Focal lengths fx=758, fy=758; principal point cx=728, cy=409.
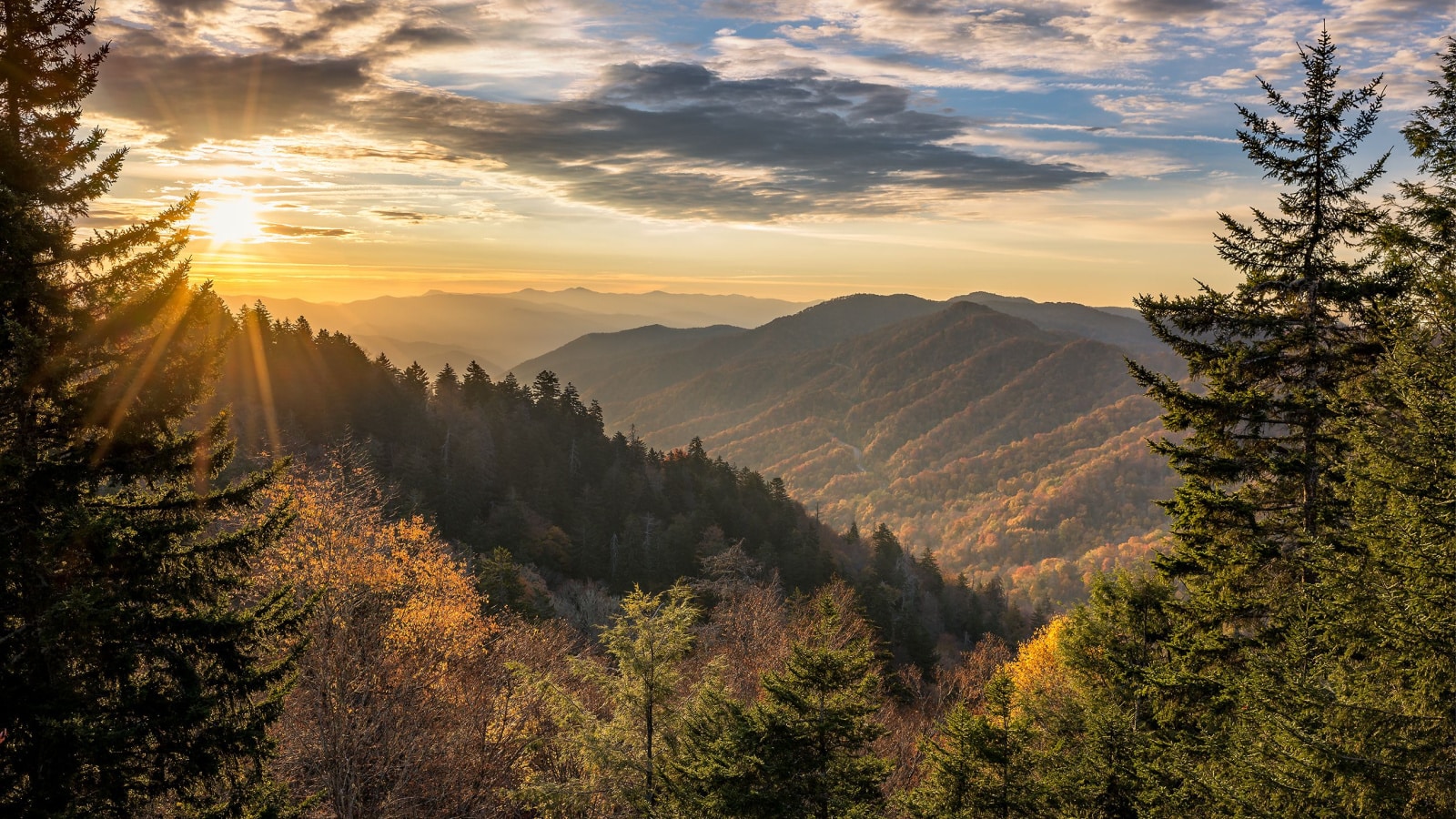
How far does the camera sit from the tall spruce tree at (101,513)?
7246mm

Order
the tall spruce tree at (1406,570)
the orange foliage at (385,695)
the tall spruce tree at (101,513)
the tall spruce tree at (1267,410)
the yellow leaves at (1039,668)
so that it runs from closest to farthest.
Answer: the tall spruce tree at (101,513)
the tall spruce tree at (1406,570)
the tall spruce tree at (1267,410)
the orange foliage at (385,695)
the yellow leaves at (1039,668)

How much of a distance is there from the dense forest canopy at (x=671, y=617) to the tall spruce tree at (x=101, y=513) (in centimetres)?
3

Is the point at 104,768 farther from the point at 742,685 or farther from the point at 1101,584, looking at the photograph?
the point at 742,685

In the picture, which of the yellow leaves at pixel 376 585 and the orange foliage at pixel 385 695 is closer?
the orange foliage at pixel 385 695

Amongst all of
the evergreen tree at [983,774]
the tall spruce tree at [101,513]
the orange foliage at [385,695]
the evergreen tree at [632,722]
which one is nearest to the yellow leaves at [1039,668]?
the evergreen tree at [983,774]

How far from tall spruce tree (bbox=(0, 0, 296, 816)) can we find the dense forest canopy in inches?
1.3

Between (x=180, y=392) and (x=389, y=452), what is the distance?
6639cm

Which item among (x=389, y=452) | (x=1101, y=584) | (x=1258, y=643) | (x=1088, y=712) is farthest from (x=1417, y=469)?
(x=389, y=452)

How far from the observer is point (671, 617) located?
14.6 metres

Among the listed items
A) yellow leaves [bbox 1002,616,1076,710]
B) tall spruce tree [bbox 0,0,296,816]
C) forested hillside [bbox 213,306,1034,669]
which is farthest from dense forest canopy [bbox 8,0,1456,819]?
forested hillside [bbox 213,306,1034,669]

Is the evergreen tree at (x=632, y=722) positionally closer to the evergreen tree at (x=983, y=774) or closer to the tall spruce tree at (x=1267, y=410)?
the evergreen tree at (x=983, y=774)

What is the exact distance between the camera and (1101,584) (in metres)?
18.2

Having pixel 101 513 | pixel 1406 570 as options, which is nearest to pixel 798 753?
pixel 1406 570

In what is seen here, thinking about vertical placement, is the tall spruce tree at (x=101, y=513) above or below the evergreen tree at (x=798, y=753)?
above
